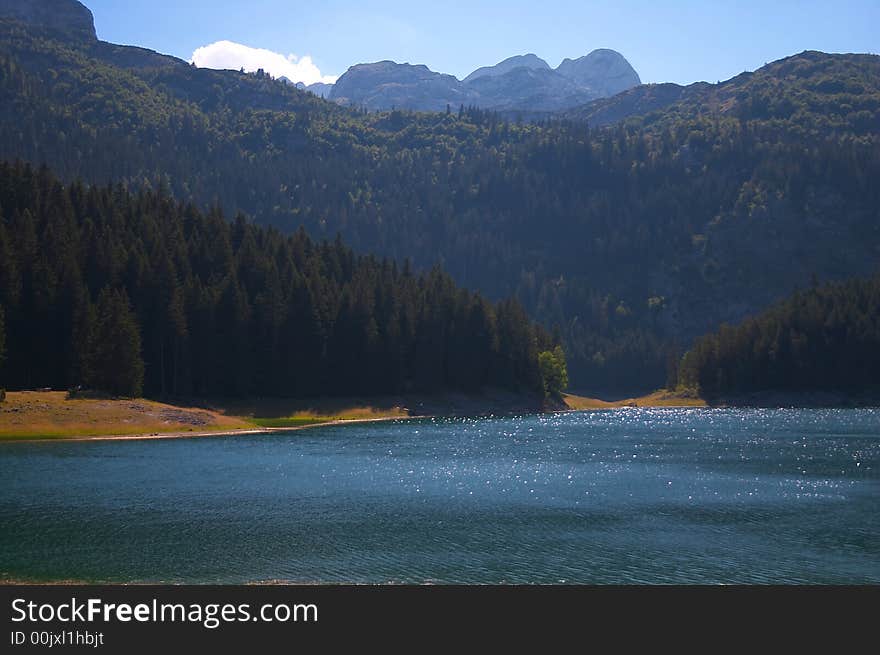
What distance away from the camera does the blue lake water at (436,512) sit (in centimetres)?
4606

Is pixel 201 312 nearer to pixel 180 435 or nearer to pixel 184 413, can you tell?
pixel 184 413

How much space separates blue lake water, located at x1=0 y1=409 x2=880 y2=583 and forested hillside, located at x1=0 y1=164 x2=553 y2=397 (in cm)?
3360

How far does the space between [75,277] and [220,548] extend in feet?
324

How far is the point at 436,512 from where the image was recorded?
63.0 m

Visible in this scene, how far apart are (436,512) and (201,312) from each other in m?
98.1

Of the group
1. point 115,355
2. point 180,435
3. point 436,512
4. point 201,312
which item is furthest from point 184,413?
point 436,512

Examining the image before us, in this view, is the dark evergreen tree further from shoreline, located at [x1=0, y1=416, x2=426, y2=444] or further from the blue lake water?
the blue lake water

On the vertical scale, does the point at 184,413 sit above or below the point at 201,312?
below

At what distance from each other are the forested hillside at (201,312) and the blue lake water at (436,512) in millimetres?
33596

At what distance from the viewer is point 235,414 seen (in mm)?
143125

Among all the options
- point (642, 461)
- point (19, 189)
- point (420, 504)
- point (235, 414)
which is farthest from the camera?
point (19, 189)

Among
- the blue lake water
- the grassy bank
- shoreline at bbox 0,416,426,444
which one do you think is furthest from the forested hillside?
the blue lake water
